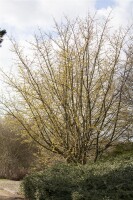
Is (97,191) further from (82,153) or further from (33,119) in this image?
(33,119)

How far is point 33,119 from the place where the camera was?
11.4 m

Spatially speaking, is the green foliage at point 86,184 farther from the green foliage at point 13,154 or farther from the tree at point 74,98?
the green foliage at point 13,154

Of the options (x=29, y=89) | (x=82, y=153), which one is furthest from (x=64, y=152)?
(x=29, y=89)

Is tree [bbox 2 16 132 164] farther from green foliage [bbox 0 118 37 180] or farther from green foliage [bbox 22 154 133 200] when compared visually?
green foliage [bbox 0 118 37 180]

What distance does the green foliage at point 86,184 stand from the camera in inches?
251

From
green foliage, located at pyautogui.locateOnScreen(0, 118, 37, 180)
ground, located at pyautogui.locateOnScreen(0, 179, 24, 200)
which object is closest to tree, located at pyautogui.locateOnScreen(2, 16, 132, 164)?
ground, located at pyautogui.locateOnScreen(0, 179, 24, 200)

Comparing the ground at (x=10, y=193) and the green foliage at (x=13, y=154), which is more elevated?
Result: the green foliage at (x=13, y=154)

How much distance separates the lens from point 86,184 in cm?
683

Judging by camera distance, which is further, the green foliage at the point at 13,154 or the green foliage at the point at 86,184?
the green foliage at the point at 13,154

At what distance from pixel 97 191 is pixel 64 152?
15.4 feet

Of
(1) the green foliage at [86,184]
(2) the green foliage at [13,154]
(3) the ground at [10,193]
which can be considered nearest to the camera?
(1) the green foliage at [86,184]

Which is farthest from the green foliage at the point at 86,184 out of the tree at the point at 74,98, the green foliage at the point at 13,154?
the green foliage at the point at 13,154

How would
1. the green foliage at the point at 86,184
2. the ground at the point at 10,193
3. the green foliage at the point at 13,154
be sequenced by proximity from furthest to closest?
1. the green foliage at the point at 13,154
2. the ground at the point at 10,193
3. the green foliage at the point at 86,184

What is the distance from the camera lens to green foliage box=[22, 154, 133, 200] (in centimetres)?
639
